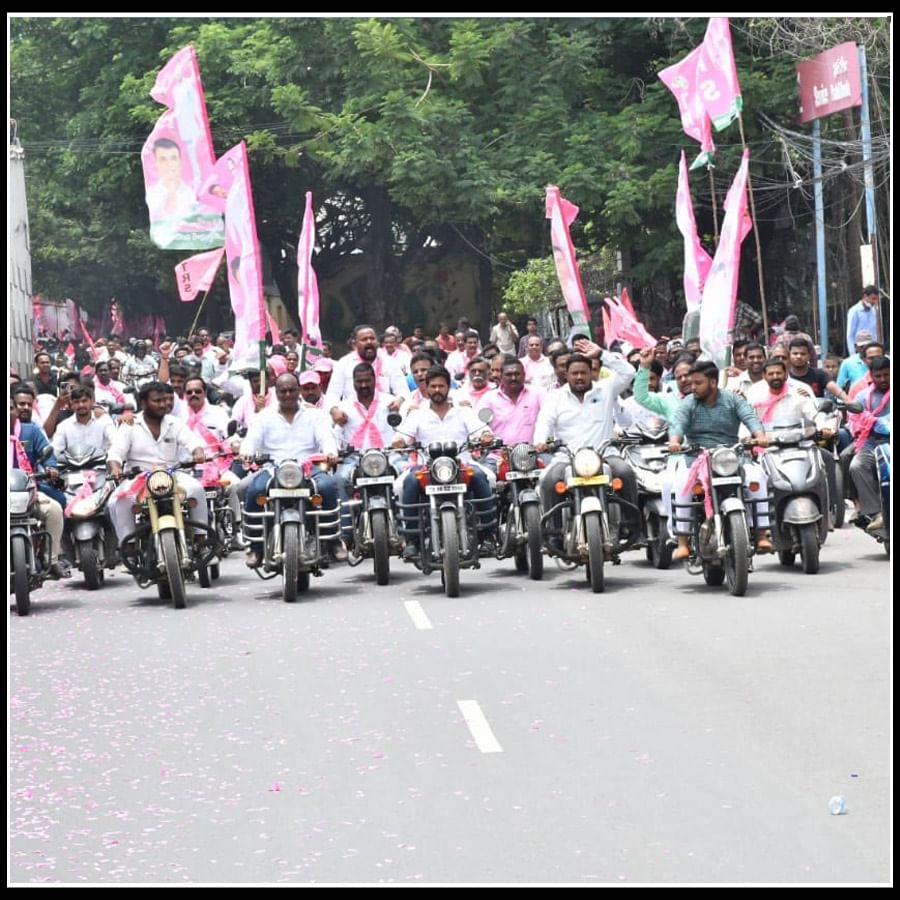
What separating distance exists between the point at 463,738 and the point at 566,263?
44.5 ft

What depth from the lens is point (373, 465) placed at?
1386 centimetres

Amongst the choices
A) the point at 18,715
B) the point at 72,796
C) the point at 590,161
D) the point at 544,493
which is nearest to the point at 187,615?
the point at 544,493

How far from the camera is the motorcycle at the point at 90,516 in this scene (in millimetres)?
14281

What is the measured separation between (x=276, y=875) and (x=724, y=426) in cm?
767

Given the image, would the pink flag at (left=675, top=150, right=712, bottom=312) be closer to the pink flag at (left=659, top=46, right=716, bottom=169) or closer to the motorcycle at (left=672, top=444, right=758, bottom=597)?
the pink flag at (left=659, top=46, right=716, bottom=169)

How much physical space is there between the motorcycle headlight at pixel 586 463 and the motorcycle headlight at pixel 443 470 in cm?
87

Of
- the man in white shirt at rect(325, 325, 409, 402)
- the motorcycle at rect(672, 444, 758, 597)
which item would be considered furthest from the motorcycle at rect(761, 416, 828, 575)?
the man in white shirt at rect(325, 325, 409, 402)

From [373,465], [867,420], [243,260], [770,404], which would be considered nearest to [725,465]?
[770,404]

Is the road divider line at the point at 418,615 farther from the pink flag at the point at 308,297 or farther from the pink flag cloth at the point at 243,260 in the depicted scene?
the pink flag at the point at 308,297

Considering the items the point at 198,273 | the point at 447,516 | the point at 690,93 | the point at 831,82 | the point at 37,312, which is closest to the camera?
the point at 447,516

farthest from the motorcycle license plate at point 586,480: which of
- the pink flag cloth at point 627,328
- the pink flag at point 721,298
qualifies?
the pink flag cloth at point 627,328

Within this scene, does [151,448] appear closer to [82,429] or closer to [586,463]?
[82,429]

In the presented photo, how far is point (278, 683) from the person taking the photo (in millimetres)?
9508

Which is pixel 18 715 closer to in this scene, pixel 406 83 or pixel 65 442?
pixel 65 442
